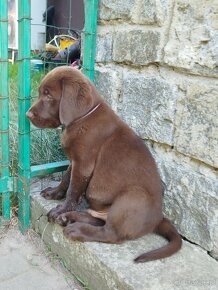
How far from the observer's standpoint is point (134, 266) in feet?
6.10

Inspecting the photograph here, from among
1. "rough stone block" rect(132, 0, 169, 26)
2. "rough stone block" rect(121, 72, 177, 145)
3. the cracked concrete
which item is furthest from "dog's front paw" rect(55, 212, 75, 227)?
"rough stone block" rect(132, 0, 169, 26)

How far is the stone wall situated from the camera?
1923mm

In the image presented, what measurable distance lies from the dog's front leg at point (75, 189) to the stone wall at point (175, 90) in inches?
18.3

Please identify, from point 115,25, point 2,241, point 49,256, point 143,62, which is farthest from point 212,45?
point 2,241

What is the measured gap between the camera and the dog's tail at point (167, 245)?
6.21 feet

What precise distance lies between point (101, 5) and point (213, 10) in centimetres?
92

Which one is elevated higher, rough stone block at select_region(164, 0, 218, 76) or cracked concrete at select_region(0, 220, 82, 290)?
rough stone block at select_region(164, 0, 218, 76)

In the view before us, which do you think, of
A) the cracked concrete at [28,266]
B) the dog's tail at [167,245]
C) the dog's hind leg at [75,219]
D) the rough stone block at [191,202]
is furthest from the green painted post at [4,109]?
the dog's tail at [167,245]

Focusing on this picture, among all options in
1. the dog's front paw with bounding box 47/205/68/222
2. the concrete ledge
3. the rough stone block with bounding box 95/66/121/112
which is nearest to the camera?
the concrete ledge

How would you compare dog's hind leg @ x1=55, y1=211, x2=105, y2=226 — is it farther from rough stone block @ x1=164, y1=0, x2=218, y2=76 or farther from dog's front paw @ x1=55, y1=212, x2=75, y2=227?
rough stone block @ x1=164, y1=0, x2=218, y2=76

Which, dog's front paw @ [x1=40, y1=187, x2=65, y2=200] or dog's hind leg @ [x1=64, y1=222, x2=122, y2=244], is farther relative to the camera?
dog's front paw @ [x1=40, y1=187, x2=65, y2=200]

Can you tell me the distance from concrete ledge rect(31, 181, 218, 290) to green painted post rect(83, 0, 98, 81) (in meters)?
1.11

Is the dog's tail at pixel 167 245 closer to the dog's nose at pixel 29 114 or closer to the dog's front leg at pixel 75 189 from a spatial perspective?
the dog's front leg at pixel 75 189

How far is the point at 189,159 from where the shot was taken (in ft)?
6.87
